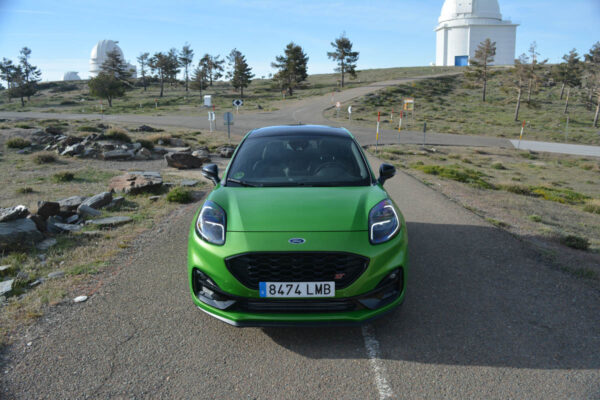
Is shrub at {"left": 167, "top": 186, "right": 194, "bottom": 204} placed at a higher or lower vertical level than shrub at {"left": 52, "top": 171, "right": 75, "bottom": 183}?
lower

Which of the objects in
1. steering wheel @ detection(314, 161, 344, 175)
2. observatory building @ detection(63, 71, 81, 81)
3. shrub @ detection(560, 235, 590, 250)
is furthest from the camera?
observatory building @ detection(63, 71, 81, 81)

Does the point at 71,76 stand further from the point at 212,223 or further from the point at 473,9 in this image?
the point at 212,223

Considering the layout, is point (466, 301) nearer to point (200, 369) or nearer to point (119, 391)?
point (200, 369)

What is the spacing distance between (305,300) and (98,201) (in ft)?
20.8

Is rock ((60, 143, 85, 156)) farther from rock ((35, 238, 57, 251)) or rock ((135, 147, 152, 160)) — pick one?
rock ((35, 238, 57, 251))

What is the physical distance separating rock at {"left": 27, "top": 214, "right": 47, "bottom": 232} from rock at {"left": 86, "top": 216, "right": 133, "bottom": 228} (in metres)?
0.66

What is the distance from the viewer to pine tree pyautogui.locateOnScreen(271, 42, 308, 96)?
71562mm

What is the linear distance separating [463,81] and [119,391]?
263ft

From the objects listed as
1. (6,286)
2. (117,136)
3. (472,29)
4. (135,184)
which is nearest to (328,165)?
(6,286)

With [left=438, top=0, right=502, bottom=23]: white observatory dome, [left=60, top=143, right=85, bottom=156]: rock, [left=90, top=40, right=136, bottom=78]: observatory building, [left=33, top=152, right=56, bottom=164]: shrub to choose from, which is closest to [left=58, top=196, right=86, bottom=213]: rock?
[left=33, top=152, right=56, bottom=164]: shrub

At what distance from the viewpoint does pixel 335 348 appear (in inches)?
129

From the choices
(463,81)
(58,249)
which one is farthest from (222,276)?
(463,81)

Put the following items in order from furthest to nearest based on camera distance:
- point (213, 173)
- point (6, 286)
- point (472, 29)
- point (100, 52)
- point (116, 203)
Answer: point (100, 52) → point (472, 29) → point (116, 203) → point (213, 173) → point (6, 286)

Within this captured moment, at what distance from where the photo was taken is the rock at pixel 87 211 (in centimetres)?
750
